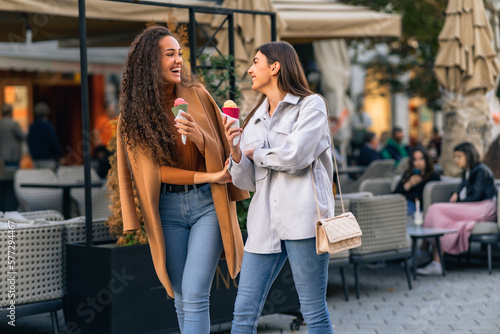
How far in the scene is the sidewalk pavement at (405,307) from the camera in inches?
235

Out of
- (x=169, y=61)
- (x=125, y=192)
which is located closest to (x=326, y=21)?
(x=169, y=61)

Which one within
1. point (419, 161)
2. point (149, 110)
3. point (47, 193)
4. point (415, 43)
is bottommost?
point (47, 193)

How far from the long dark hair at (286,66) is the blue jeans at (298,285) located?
2.40 ft

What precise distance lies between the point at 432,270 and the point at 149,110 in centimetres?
527

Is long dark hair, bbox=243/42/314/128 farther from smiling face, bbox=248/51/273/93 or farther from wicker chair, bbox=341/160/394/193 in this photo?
wicker chair, bbox=341/160/394/193

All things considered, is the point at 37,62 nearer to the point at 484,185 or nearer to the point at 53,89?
the point at 53,89

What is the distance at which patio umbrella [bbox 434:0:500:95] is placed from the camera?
412 inches

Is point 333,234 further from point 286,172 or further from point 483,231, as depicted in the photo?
point 483,231

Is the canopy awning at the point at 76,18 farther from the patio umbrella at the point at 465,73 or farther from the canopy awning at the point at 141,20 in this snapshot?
the patio umbrella at the point at 465,73

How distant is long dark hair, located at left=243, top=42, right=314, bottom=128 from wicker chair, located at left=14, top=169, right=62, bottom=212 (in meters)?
6.47

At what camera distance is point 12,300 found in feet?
16.8

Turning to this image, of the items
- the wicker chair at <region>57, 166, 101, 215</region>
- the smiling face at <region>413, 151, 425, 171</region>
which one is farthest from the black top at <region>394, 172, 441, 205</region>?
the wicker chair at <region>57, 166, 101, 215</region>

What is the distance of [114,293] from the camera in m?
4.97

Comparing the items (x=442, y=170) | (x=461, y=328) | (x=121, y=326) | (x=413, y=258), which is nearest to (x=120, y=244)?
(x=121, y=326)
